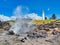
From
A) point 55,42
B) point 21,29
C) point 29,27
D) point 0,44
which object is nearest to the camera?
point 0,44

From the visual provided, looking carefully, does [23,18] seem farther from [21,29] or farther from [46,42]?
[46,42]

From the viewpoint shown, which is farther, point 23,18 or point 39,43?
point 23,18

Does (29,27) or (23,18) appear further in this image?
(29,27)

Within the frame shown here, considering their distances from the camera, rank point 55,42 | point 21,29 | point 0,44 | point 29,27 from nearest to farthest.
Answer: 1. point 0,44
2. point 55,42
3. point 21,29
4. point 29,27

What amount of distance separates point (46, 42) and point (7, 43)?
3.67 m

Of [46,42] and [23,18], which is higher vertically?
[23,18]

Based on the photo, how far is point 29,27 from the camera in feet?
80.4

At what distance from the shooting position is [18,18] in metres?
22.6

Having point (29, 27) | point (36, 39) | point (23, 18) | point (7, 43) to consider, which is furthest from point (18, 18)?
point (7, 43)

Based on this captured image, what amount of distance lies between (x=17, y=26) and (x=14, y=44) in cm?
759

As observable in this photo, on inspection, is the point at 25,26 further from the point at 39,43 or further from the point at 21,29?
the point at 39,43

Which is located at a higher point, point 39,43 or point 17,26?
point 17,26

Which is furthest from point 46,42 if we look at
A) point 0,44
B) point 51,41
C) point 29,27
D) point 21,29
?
point 29,27

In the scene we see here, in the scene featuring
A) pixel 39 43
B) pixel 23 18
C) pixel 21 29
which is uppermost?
pixel 23 18
